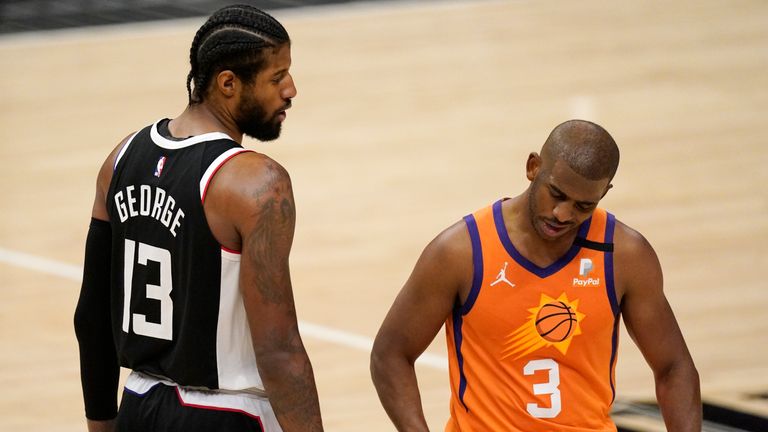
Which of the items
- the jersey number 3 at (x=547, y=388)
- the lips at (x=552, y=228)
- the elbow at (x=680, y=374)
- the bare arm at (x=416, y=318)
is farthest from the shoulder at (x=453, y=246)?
the elbow at (x=680, y=374)

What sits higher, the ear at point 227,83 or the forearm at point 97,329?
the ear at point 227,83

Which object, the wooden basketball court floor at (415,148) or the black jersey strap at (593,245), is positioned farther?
the wooden basketball court floor at (415,148)

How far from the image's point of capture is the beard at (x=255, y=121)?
3.01 metres

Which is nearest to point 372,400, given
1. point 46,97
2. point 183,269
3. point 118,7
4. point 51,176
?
point 183,269

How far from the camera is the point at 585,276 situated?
3.28 metres

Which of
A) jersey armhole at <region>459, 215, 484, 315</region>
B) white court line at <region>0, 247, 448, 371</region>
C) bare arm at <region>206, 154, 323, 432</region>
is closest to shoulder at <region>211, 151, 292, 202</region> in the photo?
bare arm at <region>206, 154, 323, 432</region>

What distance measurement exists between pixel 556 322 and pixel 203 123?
98 cm

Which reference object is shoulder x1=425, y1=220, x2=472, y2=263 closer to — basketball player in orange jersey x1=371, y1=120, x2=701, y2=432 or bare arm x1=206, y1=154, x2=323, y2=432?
basketball player in orange jersey x1=371, y1=120, x2=701, y2=432

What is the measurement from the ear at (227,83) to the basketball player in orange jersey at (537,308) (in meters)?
0.65

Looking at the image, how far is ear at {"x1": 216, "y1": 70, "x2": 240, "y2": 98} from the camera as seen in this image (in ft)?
9.79

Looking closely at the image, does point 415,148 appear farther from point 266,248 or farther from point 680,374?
point 266,248

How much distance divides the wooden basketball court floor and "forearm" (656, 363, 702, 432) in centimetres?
192

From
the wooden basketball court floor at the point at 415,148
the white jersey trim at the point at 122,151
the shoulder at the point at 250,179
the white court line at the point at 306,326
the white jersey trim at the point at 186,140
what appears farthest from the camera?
the wooden basketball court floor at the point at 415,148

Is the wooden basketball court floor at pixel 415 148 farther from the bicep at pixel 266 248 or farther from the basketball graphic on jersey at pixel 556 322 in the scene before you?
the bicep at pixel 266 248
